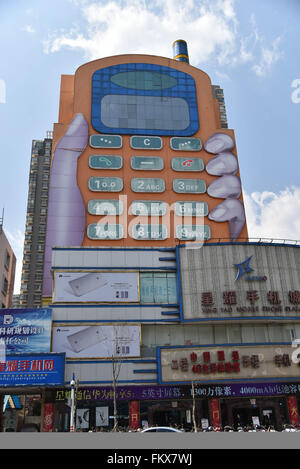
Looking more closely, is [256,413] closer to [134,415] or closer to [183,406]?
[183,406]

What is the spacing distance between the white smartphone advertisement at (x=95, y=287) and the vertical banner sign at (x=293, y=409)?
16.8 m

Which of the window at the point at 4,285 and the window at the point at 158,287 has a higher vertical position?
the window at the point at 4,285

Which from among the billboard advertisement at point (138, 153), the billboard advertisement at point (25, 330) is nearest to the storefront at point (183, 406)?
the billboard advertisement at point (25, 330)

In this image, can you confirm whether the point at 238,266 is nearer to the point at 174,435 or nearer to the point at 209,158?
the point at 209,158

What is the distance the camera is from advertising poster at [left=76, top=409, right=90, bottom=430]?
35.8 meters

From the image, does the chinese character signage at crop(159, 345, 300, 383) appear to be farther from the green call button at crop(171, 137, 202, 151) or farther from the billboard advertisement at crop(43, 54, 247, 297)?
the green call button at crop(171, 137, 202, 151)

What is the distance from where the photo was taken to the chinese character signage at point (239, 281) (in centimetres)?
3903

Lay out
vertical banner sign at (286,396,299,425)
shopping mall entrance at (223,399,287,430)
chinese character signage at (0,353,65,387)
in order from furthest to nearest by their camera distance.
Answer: shopping mall entrance at (223,399,287,430) < vertical banner sign at (286,396,299,425) < chinese character signage at (0,353,65,387)

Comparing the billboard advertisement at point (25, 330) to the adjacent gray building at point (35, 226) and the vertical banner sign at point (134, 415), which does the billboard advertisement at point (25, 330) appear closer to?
the vertical banner sign at point (134, 415)

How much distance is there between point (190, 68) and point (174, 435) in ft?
211

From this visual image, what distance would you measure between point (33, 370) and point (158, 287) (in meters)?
13.7

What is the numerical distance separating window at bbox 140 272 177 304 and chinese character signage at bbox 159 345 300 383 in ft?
15.8

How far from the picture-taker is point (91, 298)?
39156mm

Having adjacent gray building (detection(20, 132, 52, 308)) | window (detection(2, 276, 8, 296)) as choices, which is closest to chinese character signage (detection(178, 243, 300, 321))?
window (detection(2, 276, 8, 296))
